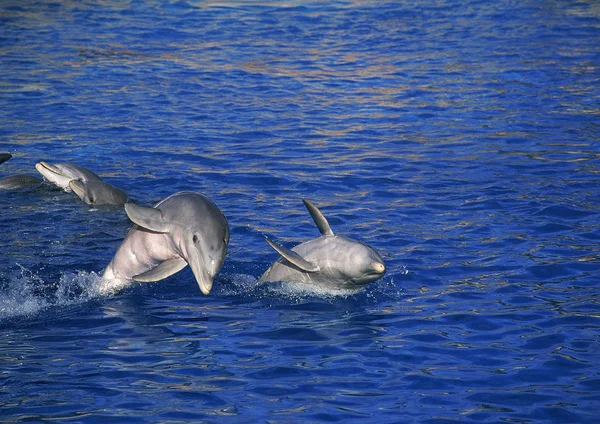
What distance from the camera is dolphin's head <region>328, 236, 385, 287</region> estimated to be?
333 inches

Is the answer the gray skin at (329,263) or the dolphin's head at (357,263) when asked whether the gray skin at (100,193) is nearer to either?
the gray skin at (329,263)

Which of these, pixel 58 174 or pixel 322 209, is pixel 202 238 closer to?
pixel 322 209

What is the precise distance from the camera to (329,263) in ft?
28.7

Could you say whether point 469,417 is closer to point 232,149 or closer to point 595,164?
point 595,164

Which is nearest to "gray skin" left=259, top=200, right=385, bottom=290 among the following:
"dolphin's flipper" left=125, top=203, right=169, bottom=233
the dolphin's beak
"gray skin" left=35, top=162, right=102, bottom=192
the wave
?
the dolphin's beak

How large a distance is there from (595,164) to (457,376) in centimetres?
677

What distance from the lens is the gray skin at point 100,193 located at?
38.1 ft

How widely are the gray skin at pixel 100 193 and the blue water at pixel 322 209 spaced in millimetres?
152

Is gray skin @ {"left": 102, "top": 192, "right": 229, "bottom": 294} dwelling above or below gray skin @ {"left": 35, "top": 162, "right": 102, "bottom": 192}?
above

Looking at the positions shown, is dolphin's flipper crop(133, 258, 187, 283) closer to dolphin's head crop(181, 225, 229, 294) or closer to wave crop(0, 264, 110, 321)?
dolphin's head crop(181, 225, 229, 294)

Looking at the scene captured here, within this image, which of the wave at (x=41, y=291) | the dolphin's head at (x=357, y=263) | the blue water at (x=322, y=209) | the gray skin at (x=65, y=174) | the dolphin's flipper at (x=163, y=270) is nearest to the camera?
the blue water at (x=322, y=209)

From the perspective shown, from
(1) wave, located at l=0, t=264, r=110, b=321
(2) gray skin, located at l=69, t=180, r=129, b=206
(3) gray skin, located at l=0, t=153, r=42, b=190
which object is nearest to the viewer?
(1) wave, located at l=0, t=264, r=110, b=321

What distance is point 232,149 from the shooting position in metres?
14.5

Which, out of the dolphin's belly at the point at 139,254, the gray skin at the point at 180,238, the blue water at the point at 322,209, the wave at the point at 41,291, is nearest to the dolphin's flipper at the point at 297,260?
the blue water at the point at 322,209
